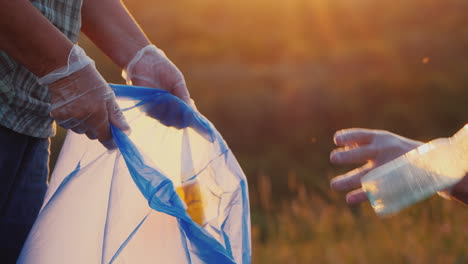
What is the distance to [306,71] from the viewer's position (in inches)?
267

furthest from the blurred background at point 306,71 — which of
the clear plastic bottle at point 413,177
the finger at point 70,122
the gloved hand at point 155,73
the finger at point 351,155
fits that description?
the finger at point 70,122

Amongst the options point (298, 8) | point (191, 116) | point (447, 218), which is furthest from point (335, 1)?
point (191, 116)

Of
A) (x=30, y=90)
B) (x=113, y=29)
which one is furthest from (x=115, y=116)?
(x=113, y=29)

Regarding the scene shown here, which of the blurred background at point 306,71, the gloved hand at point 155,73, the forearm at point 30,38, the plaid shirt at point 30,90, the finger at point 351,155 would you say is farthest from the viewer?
the blurred background at point 306,71

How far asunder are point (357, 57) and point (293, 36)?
929 mm

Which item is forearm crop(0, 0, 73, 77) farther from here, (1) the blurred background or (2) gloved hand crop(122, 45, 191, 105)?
(1) the blurred background

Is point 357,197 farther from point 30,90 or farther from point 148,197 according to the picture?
point 30,90

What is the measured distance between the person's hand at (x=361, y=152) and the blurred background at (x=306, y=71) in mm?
3930

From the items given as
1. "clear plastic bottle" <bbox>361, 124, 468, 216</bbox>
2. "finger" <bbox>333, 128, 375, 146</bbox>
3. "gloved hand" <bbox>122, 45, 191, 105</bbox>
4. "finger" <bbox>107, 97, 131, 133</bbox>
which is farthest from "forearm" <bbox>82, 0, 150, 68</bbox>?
"clear plastic bottle" <bbox>361, 124, 468, 216</bbox>

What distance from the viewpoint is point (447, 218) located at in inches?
120

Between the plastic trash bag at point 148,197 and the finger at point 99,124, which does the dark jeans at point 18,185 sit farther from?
the finger at point 99,124

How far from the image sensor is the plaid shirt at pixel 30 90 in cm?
99

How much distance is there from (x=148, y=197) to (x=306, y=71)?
5.93 m

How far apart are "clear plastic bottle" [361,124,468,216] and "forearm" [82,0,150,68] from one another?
66 cm
